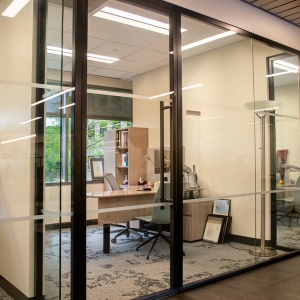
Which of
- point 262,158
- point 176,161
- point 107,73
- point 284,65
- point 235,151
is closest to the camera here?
point 107,73

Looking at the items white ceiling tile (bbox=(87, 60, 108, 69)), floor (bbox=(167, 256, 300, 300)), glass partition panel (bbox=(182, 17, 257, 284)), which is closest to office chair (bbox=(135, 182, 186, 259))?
glass partition panel (bbox=(182, 17, 257, 284))

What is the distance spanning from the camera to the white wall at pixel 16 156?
244 centimetres

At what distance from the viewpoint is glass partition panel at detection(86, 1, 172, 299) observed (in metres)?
2.91

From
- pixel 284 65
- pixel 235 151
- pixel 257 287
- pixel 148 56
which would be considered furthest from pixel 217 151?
pixel 284 65

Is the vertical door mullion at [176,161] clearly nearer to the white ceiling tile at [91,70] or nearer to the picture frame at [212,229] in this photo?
the picture frame at [212,229]

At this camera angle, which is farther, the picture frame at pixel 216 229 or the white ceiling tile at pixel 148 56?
the picture frame at pixel 216 229

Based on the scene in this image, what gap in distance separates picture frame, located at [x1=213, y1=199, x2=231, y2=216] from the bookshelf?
3.33 feet

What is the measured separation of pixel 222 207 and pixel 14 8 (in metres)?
2.69

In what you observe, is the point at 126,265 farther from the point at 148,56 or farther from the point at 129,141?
the point at 148,56

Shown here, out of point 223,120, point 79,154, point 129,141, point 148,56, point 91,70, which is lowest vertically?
point 79,154

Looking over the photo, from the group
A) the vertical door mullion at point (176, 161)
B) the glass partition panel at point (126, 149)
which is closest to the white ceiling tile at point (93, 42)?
the glass partition panel at point (126, 149)

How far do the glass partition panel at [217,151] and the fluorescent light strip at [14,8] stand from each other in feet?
5.09

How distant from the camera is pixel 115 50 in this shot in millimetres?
3037

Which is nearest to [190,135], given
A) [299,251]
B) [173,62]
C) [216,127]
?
[216,127]
